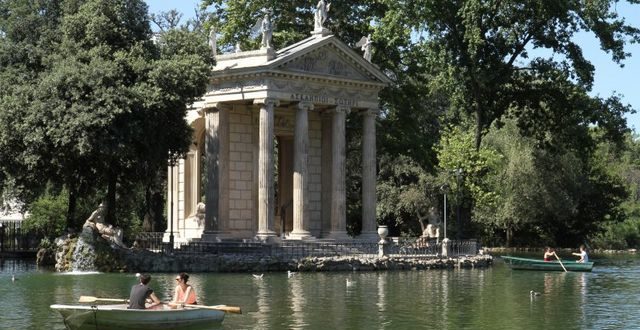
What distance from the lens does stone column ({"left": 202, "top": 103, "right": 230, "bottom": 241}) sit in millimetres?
51662

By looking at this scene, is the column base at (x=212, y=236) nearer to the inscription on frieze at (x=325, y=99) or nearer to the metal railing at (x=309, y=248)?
the metal railing at (x=309, y=248)

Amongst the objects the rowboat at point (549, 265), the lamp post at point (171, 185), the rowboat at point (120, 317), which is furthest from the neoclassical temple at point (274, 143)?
the rowboat at point (120, 317)

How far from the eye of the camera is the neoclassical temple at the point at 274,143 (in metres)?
50.2

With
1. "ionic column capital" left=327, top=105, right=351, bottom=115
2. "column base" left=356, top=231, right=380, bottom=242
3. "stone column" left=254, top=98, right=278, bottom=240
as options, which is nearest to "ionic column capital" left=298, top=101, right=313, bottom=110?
"stone column" left=254, top=98, right=278, bottom=240

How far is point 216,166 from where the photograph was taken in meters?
51.9

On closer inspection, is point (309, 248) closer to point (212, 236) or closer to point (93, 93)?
point (212, 236)

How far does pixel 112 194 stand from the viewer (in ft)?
161

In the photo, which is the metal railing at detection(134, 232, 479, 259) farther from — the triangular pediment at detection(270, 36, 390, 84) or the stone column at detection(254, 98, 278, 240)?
the triangular pediment at detection(270, 36, 390, 84)

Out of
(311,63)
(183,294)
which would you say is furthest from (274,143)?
(183,294)

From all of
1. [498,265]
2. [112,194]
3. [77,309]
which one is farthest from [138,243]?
A: [77,309]

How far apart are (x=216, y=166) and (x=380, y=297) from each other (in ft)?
67.5

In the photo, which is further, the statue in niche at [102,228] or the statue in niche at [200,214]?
the statue in niche at [200,214]

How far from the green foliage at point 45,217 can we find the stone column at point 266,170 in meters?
16.6

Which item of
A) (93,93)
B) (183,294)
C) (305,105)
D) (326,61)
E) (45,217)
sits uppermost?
→ (326,61)
